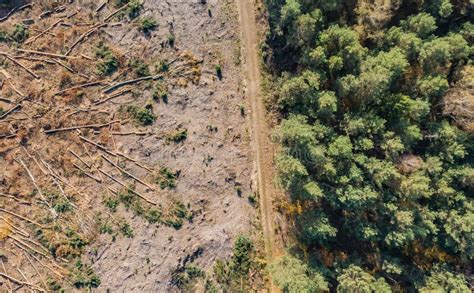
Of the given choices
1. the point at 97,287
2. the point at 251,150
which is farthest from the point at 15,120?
the point at 251,150

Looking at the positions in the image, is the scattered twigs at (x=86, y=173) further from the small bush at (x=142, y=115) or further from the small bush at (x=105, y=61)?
the small bush at (x=105, y=61)

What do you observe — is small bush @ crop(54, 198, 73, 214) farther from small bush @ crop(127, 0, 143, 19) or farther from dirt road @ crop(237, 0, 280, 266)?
small bush @ crop(127, 0, 143, 19)

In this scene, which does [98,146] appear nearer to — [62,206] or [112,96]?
[112,96]

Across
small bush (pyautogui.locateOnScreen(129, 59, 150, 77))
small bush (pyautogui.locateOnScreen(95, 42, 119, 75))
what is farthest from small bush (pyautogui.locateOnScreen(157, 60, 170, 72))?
small bush (pyautogui.locateOnScreen(95, 42, 119, 75))

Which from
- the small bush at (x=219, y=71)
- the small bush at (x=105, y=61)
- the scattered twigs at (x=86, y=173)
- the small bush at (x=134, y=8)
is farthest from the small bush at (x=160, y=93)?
the scattered twigs at (x=86, y=173)

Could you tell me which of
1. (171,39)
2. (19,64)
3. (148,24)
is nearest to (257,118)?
(171,39)
